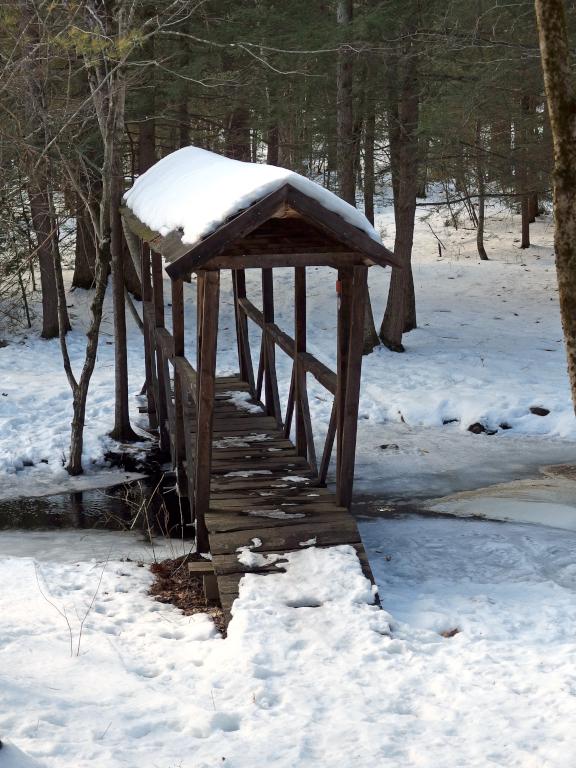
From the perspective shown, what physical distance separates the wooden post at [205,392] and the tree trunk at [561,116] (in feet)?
8.69

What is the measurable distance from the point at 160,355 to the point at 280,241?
4.32m

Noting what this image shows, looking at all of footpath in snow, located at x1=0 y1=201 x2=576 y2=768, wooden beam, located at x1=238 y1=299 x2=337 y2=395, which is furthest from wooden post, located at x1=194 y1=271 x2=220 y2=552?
wooden beam, located at x1=238 y1=299 x2=337 y2=395

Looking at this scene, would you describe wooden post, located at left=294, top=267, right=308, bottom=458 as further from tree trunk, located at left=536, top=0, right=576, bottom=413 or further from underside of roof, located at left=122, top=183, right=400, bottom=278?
tree trunk, located at left=536, top=0, right=576, bottom=413

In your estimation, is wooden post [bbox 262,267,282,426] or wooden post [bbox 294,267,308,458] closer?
wooden post [bbox 294,267,308,458]

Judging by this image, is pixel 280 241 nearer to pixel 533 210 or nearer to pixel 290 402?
pixel 290 402

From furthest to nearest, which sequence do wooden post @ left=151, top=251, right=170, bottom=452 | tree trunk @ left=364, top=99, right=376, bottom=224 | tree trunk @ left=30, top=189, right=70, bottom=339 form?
tree trunk @ left=364, top=99, right=376, bottom=224 → tree trunk @ left=30, top=189, right=70, bottom=339 → wooden post @ left=151, top=251, right=170, bottom=452

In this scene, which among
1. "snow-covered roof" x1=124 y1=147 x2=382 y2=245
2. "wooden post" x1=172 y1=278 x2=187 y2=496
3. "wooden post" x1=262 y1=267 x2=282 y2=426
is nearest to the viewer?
"snow-covered roof" x1=124 y1=147 x2=382 y2=245

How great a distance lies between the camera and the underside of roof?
259 inches

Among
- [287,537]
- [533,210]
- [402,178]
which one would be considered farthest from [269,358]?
[533,210]

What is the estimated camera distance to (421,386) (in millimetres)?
14492

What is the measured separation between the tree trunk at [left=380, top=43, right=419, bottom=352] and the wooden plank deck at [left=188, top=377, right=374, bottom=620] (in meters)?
7.25

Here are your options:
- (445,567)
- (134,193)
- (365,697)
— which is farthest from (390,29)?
(365,697)

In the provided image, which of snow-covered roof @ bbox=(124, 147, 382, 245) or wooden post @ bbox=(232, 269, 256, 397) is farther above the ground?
snow-covered roof @ bbox=(124, 147, 382, 245)

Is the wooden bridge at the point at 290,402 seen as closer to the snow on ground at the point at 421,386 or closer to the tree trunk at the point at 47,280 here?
the snow on ground at the point at 421,386
